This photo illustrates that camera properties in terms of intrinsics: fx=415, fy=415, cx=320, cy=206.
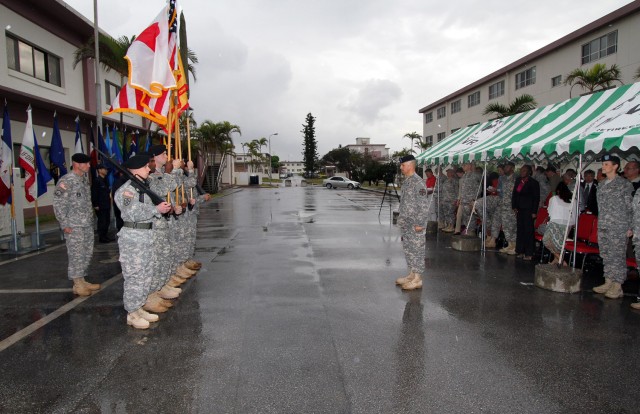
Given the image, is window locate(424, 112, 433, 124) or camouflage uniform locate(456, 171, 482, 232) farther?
window locate(424, 112, 433, 124)

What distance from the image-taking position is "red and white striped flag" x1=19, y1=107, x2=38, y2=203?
964cm

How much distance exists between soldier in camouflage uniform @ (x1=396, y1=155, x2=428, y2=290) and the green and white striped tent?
2339mm

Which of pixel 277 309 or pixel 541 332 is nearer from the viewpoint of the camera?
pixel 541 332

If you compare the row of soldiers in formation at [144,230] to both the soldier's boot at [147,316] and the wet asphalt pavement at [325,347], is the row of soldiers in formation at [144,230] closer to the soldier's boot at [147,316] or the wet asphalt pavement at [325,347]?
the soldier's boot at [147,316]

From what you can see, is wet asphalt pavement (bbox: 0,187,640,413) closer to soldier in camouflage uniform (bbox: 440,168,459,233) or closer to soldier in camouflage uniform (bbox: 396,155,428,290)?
soldier in camouflage uniform (bbox: 396,155,428,290)

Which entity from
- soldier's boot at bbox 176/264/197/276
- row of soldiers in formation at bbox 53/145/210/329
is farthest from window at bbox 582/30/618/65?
soldier's boot at bbox 176/264/197/276

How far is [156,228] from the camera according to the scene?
5.14 meters

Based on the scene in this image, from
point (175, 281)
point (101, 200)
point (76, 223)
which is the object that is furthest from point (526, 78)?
point (76, 223)

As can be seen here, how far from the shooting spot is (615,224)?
19.2 feet

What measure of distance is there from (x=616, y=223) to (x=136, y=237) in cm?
637

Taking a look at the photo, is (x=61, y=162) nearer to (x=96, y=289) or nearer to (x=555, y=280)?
(x=96, y=289)

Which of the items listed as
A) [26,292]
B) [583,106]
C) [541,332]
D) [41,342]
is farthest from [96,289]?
[583,106]

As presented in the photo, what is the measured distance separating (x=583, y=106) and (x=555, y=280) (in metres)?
3.92

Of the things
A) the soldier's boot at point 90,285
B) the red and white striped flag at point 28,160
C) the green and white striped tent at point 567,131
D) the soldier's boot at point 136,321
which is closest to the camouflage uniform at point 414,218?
the green and white striped tent at point 567,131
